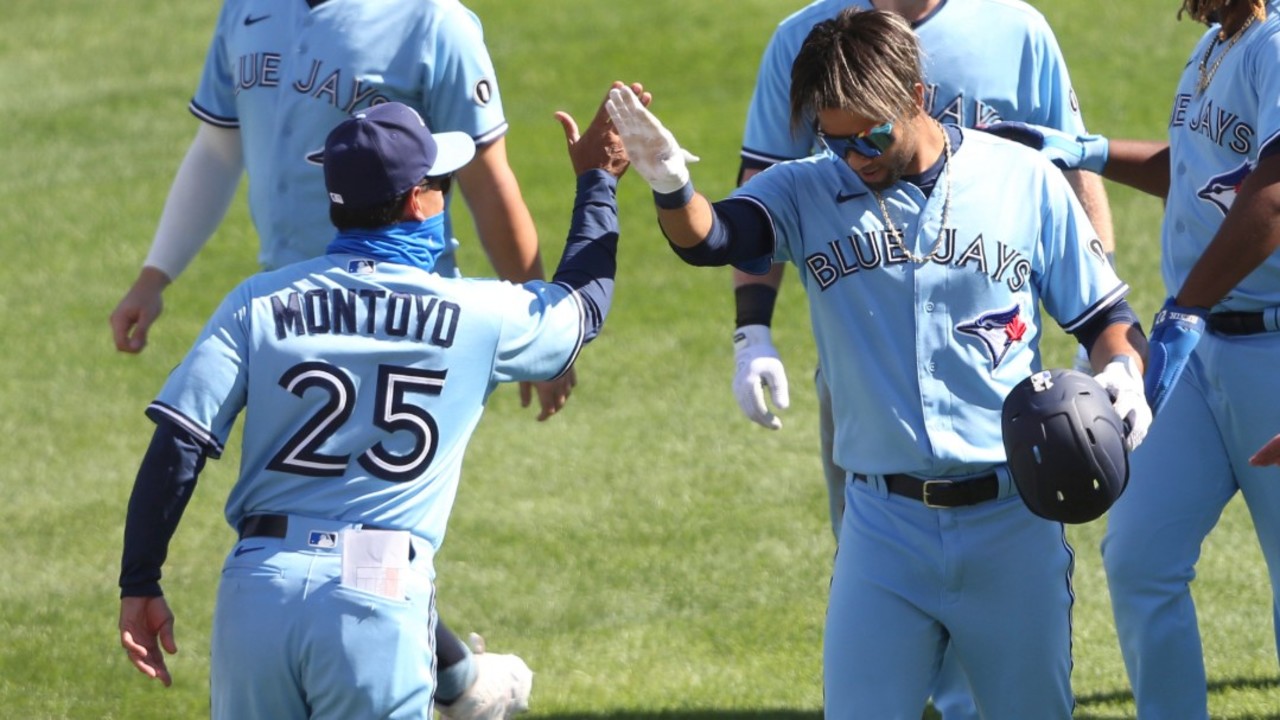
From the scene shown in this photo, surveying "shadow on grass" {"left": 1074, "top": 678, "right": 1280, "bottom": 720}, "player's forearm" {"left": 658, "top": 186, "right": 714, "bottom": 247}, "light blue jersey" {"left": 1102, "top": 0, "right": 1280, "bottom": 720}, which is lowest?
"shadow on grass" {"left": 1074, "top": 678, "right": 1280, "bottom": 720}

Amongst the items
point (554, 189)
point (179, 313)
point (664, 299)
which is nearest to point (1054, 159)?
point (664, 299)

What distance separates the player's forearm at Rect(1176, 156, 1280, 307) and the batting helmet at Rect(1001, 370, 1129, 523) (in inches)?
32.5

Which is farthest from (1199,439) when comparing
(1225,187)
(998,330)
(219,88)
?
(219,88)

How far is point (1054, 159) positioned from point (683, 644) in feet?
8.73

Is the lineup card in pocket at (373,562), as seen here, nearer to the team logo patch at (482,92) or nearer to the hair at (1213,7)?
the team logo patch at (482,92)

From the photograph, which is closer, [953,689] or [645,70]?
[953,689]

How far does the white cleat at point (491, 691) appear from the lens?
534 centimetres

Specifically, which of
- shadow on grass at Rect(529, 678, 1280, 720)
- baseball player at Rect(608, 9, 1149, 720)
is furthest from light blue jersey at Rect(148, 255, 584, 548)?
shadow on grass at Rect(529, 678, 1280, 720)

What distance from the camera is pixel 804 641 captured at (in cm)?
688

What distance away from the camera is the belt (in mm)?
5171

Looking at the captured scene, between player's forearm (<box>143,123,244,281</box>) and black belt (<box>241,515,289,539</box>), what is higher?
player's forearm (<box>143,123,244,281</box>)

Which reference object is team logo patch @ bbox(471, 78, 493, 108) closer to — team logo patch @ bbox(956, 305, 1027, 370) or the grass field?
team logo patch @ bbox(956, 305, 1027, 370)

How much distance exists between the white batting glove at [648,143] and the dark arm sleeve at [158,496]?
47.3 inches

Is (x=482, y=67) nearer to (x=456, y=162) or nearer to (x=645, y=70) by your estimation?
(x=456, y=162)
